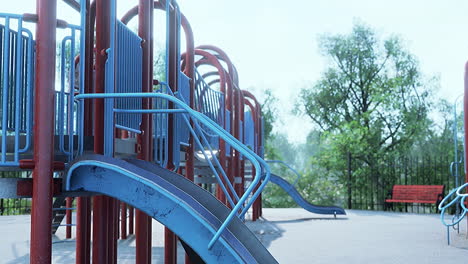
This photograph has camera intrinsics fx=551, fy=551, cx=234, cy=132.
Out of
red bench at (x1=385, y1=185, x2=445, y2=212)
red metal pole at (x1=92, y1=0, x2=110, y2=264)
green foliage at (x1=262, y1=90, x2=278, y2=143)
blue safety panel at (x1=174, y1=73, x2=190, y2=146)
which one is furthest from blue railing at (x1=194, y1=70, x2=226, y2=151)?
green foliage at (x1=262, y1=90, x2=278, y2=143)

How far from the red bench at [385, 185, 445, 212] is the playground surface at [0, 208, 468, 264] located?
249cm

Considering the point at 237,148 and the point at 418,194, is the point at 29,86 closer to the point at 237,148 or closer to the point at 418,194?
the point at 237,148

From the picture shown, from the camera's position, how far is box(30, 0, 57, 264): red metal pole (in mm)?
3516

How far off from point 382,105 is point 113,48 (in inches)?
909

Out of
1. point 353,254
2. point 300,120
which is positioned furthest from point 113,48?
point 300,120

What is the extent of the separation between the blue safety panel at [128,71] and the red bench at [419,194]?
1378cm

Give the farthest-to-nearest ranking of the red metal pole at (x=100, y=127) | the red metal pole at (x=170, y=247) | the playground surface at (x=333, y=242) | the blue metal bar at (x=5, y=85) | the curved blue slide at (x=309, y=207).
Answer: the curved blue slide at (x=309, y=207), the playground surface at (x=333, y=242), the red metal pole at (x=170, y=247), the red metal pole at (x=100, y=127), the blue metal bar at (x=5, y=85)

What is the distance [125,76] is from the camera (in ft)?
15.2

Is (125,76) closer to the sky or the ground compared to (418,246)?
closer to the sky

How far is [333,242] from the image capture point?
961cm

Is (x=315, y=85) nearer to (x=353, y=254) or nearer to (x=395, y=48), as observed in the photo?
(x=395, y=48)

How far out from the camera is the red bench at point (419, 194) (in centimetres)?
1675

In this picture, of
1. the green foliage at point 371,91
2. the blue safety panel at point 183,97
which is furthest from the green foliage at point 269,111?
the blue safety panel at point 183,97

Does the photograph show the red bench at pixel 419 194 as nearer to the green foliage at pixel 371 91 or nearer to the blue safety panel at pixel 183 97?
the green foliage at pixel 371 91
